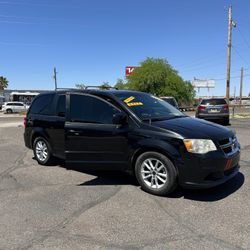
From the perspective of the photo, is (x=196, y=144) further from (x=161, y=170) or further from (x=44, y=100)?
(x=44, y=100)

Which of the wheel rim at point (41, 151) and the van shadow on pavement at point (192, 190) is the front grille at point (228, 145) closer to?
the van shadow on pavement at point (192, 190)

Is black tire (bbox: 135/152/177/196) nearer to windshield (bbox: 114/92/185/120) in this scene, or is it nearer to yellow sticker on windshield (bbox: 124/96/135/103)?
windshield (bbox: 114/92/185/120)

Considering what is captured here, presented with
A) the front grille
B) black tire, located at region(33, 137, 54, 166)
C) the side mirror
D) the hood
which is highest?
the side mirror

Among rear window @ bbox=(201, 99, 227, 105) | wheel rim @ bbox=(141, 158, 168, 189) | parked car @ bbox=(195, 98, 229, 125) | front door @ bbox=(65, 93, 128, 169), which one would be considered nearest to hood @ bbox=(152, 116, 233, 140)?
wheel rim @ bbox=(141, 158, 168, 189)

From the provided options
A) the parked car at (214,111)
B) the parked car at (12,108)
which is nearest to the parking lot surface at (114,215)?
the parked car at (214,111)

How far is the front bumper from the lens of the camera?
16.1 ft

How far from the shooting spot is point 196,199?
203 inches

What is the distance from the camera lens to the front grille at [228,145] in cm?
515

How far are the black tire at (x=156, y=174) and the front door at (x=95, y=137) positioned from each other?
0.33 m

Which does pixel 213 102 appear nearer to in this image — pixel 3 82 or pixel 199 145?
pixel 199 145

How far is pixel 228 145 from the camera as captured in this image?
5.30 m

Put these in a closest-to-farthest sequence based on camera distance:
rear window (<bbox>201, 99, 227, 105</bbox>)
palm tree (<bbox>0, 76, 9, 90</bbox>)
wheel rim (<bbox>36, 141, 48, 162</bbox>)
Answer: wheel rim (<bbox>36, 141, 48, 162</bbox>), rear window (<bbox>201, 99, 227, 105</bbox>), palm tree (<bbox>0, 76, 9, 90</bbox>)

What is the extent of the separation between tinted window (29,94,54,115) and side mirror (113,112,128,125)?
2306 mm

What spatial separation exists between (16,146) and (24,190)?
5.69m
